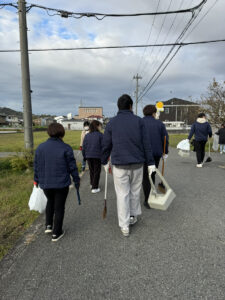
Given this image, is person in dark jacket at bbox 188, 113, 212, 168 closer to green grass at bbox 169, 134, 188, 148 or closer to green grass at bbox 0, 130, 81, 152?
green grass at bbox 0, 130, 81, 152

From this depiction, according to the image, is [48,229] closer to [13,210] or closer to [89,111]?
[13,210]

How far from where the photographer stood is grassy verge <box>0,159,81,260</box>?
295 centimetres

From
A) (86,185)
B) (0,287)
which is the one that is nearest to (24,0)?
(86,185)

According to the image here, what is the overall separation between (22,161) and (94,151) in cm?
347

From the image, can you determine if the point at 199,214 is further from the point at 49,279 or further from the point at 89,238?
the point at 49,279

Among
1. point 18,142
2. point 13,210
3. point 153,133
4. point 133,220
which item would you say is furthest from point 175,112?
point 13,210

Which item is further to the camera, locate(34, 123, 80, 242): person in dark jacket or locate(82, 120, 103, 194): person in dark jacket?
locate(82, 120, 103, 194): person in dark jacket

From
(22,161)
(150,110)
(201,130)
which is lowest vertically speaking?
(22,161)

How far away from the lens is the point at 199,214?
3.62 m

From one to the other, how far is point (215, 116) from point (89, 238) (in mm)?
15760

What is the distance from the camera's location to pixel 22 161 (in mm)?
7020

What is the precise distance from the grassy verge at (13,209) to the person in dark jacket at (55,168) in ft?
2.15

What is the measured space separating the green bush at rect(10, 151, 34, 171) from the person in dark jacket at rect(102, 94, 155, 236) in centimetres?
491

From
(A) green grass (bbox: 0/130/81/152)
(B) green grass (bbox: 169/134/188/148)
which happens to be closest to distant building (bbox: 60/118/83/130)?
(A) green grass (bbox: 0/130/81/152)
